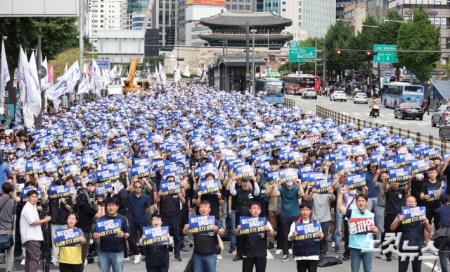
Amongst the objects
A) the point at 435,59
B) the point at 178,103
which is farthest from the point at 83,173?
the point at 435,59

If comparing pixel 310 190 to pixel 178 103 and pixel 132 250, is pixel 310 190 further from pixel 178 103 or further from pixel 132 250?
pixel 178 103

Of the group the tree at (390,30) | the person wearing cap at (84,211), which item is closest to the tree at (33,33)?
the person wearing cap at (84,211)

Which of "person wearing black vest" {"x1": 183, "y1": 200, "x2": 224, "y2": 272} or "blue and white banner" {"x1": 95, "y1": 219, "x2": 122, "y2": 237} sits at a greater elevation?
"blue and white banner" {"x1": 95, "y1": 219, "x2": 122, "y2": 237}

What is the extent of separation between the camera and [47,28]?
52781 mm

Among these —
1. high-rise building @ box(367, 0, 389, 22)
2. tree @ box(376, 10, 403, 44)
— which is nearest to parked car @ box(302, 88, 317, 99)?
tree @ box(376, 10, 403, 44)

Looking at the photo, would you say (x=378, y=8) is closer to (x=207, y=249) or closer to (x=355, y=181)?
(x=355, y=181)

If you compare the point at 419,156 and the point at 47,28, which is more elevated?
the point at 47,28

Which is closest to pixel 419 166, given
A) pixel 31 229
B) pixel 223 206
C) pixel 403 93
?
pixel 223 206

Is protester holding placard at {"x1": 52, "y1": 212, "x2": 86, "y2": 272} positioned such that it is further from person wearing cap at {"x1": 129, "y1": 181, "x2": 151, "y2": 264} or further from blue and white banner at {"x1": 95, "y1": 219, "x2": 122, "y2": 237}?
person wearing cap at {"x1": 129, "y1": 181, "x2": 151, "y2": 264}

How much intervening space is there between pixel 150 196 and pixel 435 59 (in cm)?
7793

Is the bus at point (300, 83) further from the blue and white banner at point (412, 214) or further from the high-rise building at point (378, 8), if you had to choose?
the blue and white banner at point (412, 214)

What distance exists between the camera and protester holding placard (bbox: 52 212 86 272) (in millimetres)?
14055

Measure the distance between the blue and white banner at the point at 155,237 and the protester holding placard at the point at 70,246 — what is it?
965 millimetres

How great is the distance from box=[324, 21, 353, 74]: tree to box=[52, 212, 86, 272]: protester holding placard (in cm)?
10986
